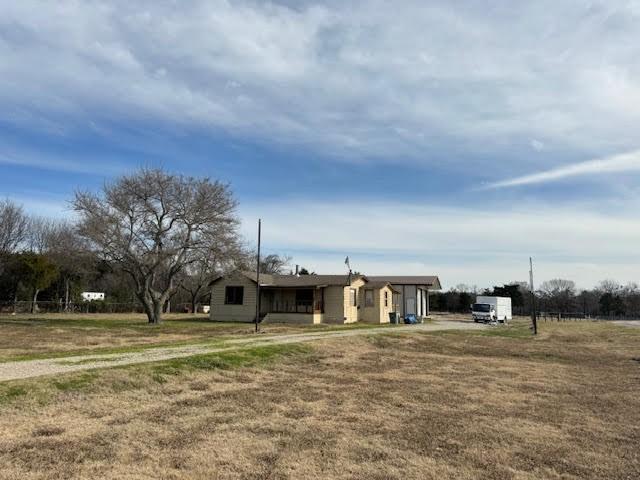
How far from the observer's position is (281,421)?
8.63 metres

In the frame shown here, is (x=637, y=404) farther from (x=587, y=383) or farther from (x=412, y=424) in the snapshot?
(x=412, y=424)

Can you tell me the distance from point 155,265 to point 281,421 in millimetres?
25524

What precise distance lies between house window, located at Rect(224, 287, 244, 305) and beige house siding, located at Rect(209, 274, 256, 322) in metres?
0.23

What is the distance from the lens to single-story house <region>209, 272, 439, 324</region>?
37906 millimetres

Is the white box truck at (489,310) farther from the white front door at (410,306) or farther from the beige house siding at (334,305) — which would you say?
the beige house siding at (334,305)

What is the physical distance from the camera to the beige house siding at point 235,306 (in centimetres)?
3869

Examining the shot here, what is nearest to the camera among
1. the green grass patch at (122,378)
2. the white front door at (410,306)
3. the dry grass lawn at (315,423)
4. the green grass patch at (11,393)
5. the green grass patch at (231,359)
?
the dry grass lawn at (315,423)

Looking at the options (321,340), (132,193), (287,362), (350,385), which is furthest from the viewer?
(132,193)

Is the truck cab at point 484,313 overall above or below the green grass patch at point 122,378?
above

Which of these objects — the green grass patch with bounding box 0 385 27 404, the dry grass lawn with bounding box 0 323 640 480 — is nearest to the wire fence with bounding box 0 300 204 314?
the dry grass lawn with bounding box 0 323 640 480

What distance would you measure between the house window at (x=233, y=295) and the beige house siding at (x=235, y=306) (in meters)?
0.23

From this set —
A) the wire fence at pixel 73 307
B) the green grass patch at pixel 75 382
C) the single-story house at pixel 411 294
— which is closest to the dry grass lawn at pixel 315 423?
the green grass patch at pixel 75 382

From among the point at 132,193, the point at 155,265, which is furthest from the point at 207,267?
the point at 132,193

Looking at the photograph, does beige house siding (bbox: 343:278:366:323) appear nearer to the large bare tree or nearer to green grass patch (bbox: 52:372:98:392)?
the large bare tree
